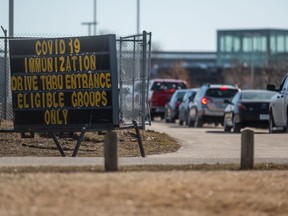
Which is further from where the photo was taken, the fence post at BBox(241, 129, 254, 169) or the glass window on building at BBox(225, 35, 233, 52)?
the glass window on building at BBox(225, 35, 233, 52)

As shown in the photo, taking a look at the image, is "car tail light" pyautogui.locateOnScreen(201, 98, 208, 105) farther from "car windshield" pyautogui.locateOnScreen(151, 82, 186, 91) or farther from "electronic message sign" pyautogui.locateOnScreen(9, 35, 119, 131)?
"electronic message sign" pyautogui.locateOnScreen(9, 35, 119, 131)

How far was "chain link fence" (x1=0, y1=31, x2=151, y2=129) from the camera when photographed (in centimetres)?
2189

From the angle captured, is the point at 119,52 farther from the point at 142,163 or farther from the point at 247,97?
the point at 247,97

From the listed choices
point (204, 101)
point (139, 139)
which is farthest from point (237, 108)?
point (139, 139)

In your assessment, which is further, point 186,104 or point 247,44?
point 247,44

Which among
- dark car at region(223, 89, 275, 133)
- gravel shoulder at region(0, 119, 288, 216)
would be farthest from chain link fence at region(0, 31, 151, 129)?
dark car at region(223, 89, 275, 133)

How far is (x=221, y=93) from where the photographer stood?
129ft

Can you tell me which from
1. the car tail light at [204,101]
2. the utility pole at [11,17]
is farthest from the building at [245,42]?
the utility pole at [11,17]

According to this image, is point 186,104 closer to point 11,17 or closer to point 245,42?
point 11,17

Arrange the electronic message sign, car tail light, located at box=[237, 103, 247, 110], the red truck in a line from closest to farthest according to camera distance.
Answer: the electronic message sign, car tail light, located at box=[237, 103, 247, 110], the red truck

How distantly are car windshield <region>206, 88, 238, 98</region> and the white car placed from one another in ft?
29.3

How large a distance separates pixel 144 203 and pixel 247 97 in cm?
2150

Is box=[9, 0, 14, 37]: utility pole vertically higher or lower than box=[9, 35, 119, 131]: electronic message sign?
higher

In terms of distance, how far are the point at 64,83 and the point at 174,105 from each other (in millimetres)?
27393
